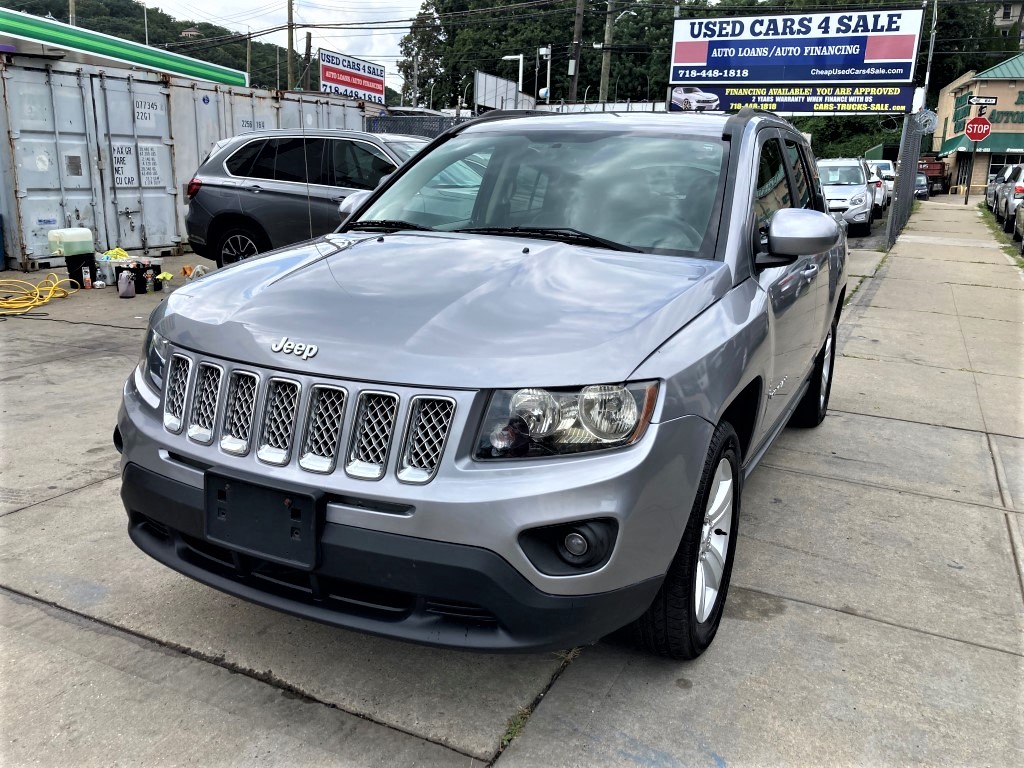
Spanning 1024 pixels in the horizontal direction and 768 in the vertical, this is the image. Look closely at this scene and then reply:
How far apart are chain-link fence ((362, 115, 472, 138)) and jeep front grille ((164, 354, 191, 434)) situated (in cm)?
1457

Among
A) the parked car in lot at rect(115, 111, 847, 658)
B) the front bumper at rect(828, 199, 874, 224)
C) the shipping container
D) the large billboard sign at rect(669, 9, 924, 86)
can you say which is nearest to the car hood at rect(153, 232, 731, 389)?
the parked car in lot at rect(115, 111, 847, 658)

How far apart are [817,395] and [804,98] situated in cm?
2332

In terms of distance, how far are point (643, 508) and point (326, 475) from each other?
2.71ft

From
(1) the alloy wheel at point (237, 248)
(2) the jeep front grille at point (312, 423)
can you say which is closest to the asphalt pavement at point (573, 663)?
(2) the jeep front grille at point (312, 423)

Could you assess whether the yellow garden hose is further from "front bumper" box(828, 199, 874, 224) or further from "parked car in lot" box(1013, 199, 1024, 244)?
"parked car in lot" box(1013, 199, 1024, 244)

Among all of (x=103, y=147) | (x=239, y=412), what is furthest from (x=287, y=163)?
(x=239, y=412)

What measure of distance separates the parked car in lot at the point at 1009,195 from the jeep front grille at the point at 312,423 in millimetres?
18721

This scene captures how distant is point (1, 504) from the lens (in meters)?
3.88

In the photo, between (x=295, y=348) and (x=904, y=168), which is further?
(x=904, y=168)

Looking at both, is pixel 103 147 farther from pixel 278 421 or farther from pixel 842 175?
pixel 842 175

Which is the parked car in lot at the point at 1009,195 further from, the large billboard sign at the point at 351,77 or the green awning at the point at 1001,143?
the green awning at the point at 1001,143

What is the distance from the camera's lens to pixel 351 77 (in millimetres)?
34219

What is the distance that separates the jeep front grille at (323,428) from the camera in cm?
219

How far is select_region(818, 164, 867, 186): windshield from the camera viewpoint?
1853 cm
